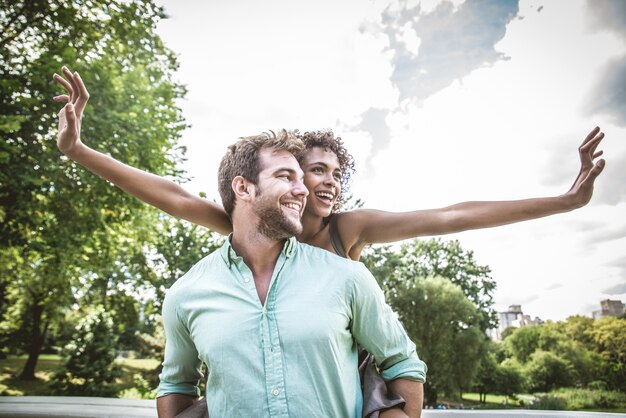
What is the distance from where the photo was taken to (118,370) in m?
19.0

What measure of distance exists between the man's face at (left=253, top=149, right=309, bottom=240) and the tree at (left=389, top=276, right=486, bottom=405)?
27836 millimetres

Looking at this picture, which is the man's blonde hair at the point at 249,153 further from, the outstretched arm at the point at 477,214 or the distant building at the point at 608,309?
the distant building at the point at 608,309

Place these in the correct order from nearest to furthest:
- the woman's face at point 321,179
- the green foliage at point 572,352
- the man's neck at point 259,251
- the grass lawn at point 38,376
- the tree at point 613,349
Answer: the man's neck at point 259,251 → the woman's face at point 321,179 → the grass lawn at point 38,376 → the tree at point 613,349 → the green foliage at point 572,352

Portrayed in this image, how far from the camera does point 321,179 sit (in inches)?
115

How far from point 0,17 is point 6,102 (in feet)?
8.79

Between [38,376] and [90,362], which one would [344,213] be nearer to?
[90,362]

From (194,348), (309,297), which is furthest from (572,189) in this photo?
(194,348)

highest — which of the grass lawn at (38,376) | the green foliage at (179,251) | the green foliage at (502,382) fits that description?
the green foliage at (179,251)

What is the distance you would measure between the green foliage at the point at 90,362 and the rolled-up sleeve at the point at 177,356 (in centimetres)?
1941

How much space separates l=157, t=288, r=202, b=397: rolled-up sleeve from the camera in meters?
1.95

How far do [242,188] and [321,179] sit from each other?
30.8 inches

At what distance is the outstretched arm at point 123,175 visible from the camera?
7.86 ft

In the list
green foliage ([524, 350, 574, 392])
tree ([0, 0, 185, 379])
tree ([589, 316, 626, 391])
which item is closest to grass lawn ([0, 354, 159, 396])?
tree ([0, 0, 185, 379])

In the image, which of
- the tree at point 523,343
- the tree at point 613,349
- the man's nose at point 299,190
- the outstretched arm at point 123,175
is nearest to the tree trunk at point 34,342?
the outstretched arm at point 123,175
